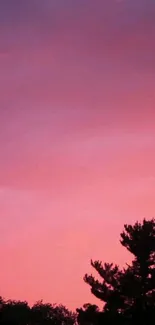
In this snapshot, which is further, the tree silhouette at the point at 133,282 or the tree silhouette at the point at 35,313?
the tree silhouette at the point at 35,313

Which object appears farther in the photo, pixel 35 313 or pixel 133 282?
pixel 35 313

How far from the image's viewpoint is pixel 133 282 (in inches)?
1855

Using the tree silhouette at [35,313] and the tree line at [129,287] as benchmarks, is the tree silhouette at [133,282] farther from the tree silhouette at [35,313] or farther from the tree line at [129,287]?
the tree silhouette at [35,313]

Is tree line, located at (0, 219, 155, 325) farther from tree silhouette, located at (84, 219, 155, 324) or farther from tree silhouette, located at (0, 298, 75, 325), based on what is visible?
tree silhouette, located at (0, 298, 75, 325)

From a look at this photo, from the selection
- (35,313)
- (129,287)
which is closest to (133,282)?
(129,287)

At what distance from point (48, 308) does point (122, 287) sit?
72.4 metres

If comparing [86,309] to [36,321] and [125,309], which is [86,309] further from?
[36,321]

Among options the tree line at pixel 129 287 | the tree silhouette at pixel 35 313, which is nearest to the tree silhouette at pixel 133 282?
the tree line at pixel 129 287

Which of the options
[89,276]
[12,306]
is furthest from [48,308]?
[89,276]

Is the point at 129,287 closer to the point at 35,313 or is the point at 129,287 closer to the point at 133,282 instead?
the point at 133,282

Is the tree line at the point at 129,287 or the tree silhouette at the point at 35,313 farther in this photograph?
the tree silhouette at the point at 35,313

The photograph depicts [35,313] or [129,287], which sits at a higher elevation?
[35,313]

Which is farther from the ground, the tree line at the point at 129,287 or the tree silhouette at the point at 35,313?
the tree silhouette at the point at 35,313

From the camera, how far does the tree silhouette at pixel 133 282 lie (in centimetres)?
4622
